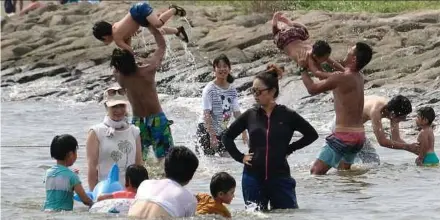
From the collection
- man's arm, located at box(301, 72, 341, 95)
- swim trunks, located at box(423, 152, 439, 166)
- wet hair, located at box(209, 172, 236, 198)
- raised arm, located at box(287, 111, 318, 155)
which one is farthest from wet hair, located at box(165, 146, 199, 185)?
swim trunks, located at box(423, 152, 439, 166)

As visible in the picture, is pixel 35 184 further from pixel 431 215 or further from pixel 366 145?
pixel 431 215

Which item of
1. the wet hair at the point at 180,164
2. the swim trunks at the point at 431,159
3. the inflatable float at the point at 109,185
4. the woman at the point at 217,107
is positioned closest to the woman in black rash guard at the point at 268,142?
the inflatable float at the point at 109,185

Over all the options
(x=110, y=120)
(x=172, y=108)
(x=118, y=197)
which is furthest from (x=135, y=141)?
(x=172, y=108)

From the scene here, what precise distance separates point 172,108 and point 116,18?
26.0ft

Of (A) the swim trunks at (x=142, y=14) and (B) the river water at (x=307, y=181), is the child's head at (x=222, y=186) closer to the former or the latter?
(B) the river water at (x=307, y=181)

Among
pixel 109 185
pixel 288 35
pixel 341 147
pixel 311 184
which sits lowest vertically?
pixel 311 184

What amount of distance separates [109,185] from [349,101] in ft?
9.53

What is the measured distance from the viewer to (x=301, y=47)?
11.2 metres

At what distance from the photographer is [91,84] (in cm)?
2406

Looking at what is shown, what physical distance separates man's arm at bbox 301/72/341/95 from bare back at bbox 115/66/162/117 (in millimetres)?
1396

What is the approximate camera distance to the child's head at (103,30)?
11.1 m

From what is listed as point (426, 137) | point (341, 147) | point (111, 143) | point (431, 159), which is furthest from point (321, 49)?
point (111, 143)

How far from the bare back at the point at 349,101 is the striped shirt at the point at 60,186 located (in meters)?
3.01

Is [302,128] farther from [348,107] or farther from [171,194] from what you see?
[348,107]
